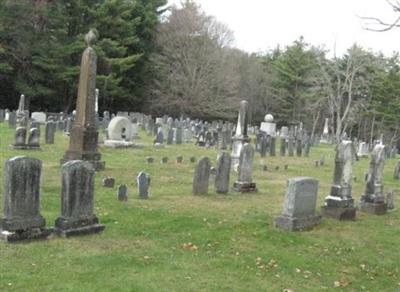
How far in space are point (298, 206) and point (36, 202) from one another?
4.76 m

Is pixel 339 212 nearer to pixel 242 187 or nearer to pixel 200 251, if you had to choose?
pixel 242 187

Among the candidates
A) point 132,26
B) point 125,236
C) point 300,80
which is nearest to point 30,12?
point 132,26

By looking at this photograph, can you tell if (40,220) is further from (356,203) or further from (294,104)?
(294,104)

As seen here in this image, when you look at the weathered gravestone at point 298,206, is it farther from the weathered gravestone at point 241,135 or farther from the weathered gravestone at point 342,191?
→ the weathered gravestone at point 241,135

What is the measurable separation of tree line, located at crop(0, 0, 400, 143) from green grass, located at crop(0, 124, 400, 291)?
28408 mm

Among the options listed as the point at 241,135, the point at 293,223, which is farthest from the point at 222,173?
the point at 241,135

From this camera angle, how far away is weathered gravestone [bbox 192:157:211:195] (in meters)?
12.4

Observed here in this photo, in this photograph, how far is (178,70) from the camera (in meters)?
51.1

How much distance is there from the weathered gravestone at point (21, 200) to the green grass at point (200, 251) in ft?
0.67

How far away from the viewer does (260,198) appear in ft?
43.2

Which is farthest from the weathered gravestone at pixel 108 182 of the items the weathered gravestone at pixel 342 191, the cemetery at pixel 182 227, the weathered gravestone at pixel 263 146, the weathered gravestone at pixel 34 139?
the weathered gravestone at pixel 263 146

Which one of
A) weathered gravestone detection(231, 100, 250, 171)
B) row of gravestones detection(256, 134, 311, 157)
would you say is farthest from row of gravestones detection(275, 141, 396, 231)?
row of gravestones detection(256, 134, 311, 157)

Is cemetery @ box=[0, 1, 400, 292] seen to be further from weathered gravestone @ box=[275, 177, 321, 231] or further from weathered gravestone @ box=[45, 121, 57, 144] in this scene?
weathered gravestone @ box=[45, 121, 57, 144]

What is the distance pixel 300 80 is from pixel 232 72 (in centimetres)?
787
